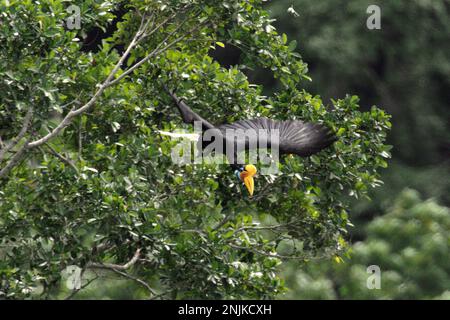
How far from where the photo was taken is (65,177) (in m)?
7.33

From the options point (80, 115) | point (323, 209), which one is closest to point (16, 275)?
point (80, 115)

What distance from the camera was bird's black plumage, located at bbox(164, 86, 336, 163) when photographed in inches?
315

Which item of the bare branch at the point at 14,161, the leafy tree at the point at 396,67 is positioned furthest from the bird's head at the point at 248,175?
the leafy tree at the point at 396,67

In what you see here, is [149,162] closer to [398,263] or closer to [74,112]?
[74,112]

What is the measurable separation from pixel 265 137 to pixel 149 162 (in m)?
0.93

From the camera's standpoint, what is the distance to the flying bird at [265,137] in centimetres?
800

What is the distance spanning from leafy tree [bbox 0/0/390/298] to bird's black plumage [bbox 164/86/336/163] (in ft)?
0.35

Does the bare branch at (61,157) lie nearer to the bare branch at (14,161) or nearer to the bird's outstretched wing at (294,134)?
the bare branch at (14,161)

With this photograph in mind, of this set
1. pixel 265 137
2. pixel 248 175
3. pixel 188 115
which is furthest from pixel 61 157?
pixel 265 137

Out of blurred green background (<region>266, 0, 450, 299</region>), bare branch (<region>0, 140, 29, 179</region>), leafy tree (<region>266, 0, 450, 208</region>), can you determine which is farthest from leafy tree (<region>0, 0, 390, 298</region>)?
leafy tree (<region>266, 0, 450, 208</region>)

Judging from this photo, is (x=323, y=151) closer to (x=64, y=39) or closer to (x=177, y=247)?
(x=177, y=247)

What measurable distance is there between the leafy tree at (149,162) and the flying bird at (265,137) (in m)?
0.11

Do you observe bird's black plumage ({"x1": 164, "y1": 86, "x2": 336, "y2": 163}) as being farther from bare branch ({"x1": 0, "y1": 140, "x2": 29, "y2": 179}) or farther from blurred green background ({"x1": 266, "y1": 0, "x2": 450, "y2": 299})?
blurred green background ({"x1": 266, "y1": 0, "x2": 450, "y2": 299})

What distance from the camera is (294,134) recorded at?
8070 millimetres
